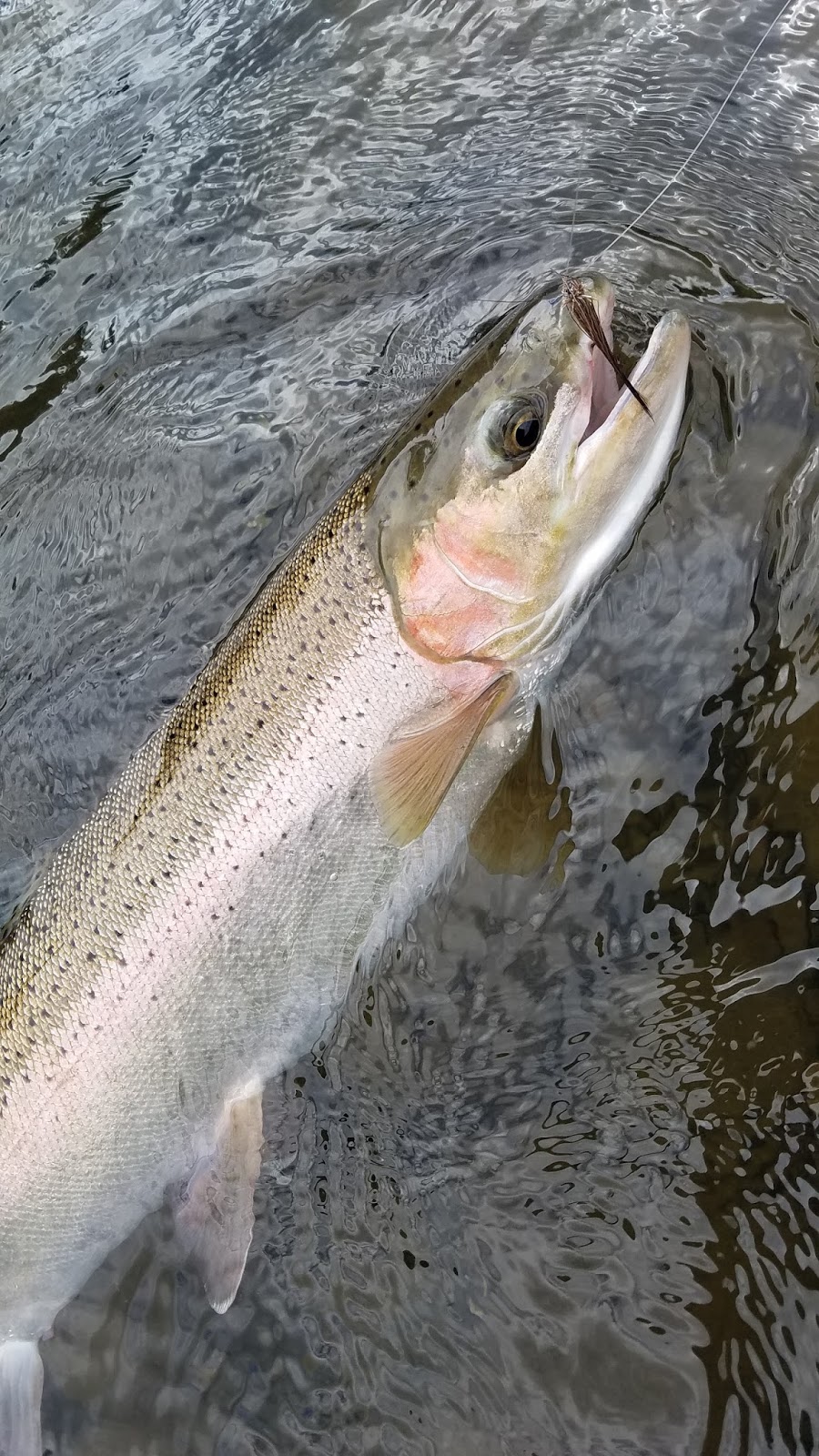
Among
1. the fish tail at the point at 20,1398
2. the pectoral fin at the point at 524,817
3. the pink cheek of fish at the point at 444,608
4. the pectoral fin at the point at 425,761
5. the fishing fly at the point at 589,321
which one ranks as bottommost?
the fish tail at the point at 20,1398

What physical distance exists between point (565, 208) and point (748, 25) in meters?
0.78

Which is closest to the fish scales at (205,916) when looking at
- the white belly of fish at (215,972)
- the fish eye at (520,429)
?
the white belly of fish at (215,972)

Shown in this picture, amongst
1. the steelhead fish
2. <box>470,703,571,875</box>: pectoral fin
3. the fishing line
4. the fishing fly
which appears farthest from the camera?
the fishing line

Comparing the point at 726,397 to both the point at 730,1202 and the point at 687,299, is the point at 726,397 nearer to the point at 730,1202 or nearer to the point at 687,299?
the point at 687,299

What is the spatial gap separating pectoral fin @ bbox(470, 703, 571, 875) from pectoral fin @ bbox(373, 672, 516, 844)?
0.19 meters

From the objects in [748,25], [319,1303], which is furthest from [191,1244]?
[748,25]

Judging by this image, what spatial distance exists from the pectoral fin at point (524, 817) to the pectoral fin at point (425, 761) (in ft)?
0.62

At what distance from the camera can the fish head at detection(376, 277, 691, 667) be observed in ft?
7.27

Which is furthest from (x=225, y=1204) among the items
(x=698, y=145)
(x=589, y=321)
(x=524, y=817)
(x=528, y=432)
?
(x=698, y=145)

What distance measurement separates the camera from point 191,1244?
2592 mm

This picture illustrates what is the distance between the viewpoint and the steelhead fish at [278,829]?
234cm

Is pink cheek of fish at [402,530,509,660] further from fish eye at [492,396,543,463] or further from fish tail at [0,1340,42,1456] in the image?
fish tail at [0,1340,42,1456]

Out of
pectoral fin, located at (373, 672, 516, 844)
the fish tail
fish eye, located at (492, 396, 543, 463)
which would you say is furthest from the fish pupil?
the fish tail

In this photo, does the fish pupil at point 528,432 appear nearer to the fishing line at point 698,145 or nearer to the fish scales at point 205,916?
the fish scales at point 205,916
